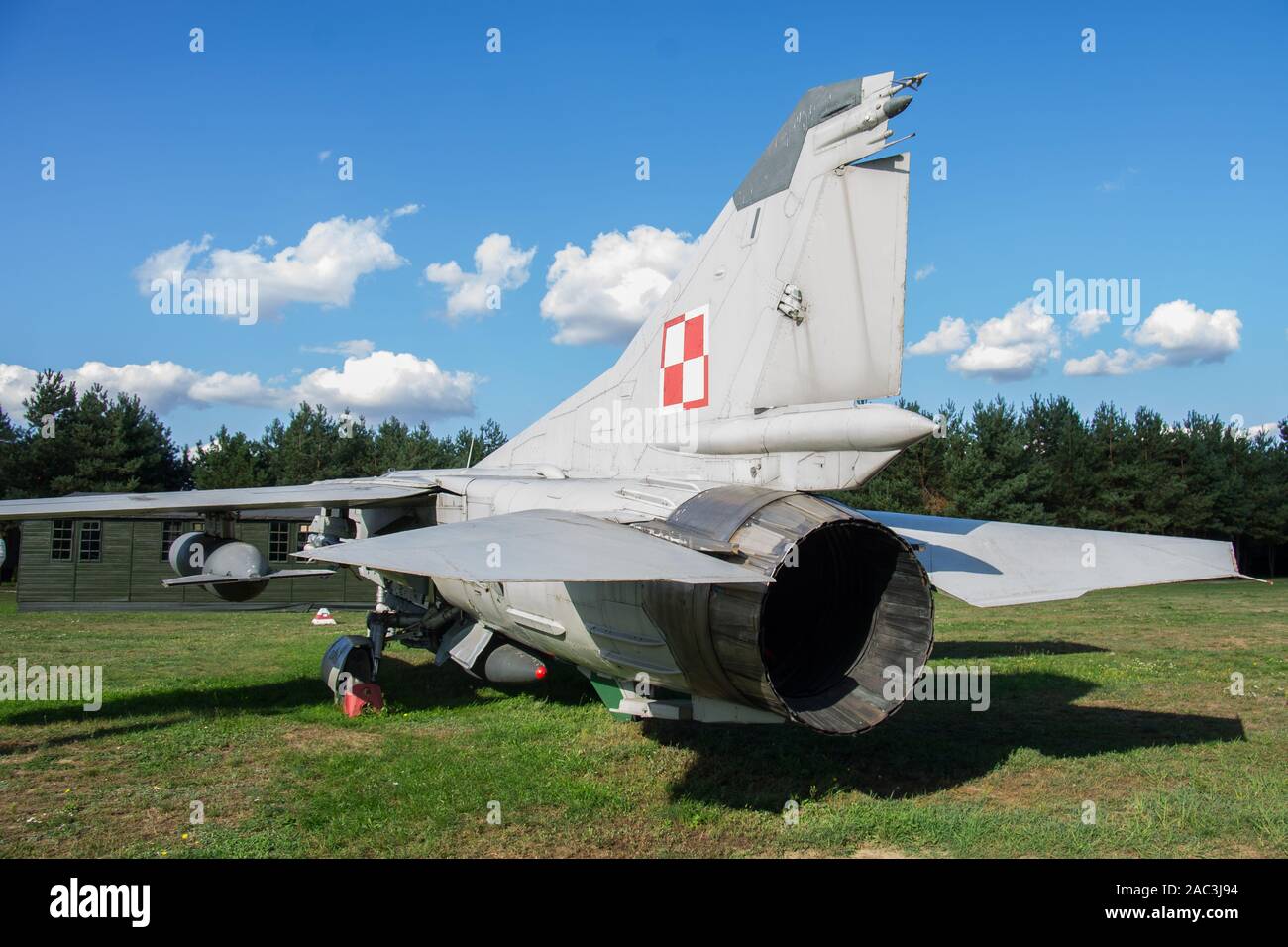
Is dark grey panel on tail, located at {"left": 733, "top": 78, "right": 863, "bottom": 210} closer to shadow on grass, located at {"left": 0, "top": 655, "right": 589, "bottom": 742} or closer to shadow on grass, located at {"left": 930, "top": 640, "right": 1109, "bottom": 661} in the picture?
shadow on grass, located at {"left": 0, "top": 655, "right": 589, "bottom": 742}

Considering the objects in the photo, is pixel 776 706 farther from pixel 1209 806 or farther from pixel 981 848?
pixel 1209 806

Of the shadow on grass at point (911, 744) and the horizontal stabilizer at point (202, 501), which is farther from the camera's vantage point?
the horizontal stabilizer at point (202, 501)

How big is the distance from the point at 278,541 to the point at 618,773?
21.1 metres

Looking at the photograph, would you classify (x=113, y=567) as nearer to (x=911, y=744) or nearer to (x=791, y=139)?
(x=911, y=744)

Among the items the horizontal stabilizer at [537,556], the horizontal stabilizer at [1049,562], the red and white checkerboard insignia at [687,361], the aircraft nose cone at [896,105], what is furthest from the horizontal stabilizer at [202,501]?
the aircraft nose cone at [896,105]

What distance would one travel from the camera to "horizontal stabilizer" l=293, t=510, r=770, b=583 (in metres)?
3.91

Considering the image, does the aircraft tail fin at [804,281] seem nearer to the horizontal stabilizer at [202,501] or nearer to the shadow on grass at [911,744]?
the shadow on grass at [911,744]

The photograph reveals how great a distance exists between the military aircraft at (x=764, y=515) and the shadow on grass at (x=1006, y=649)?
6.09m

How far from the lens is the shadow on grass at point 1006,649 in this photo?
12922 millimetres

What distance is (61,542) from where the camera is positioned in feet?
79.2

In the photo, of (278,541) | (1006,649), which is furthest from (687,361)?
(278,541)
